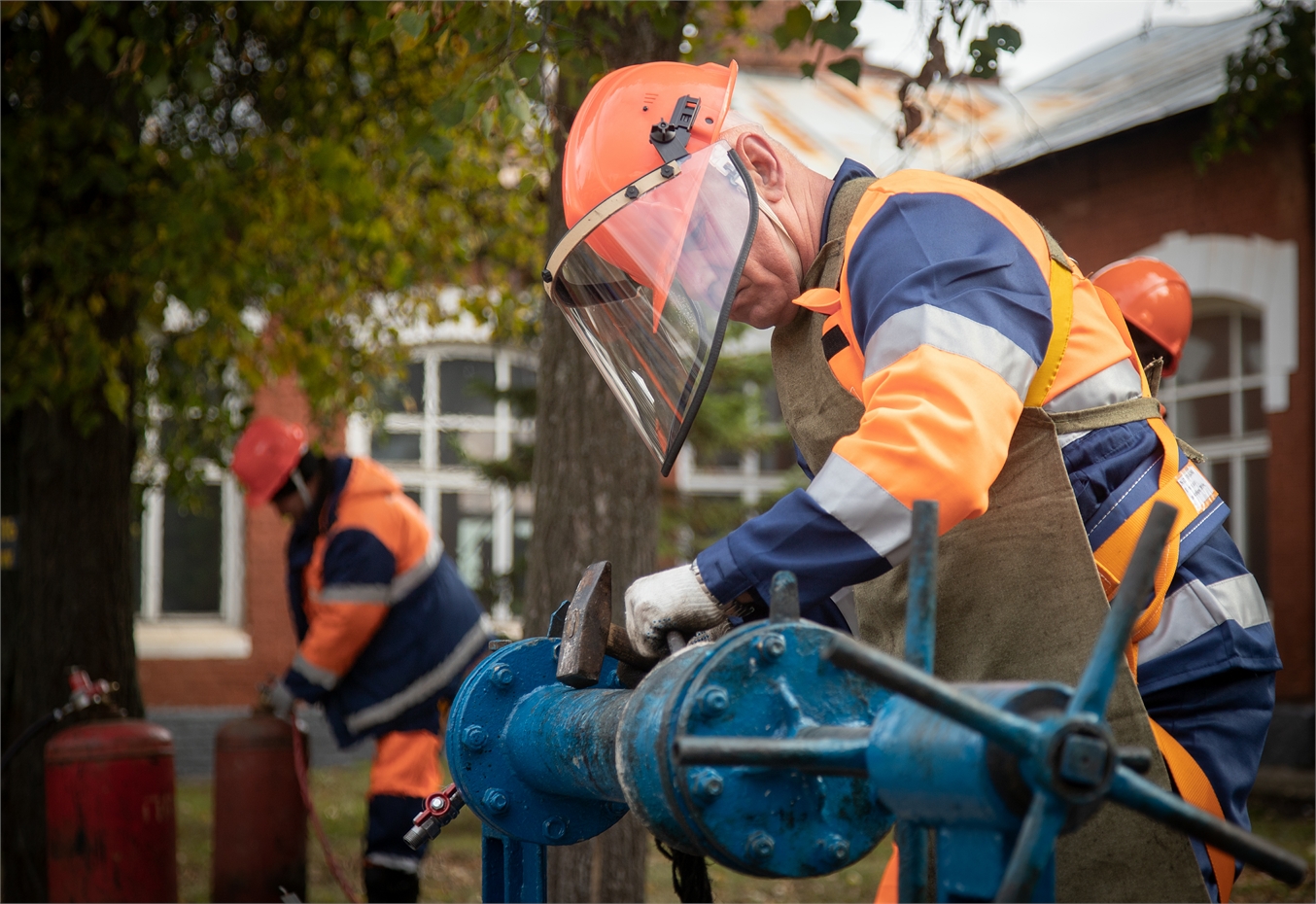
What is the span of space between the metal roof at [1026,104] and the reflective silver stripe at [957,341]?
405cm

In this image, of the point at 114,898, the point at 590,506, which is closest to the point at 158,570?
the point at 114,898

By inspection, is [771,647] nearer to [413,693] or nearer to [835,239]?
[835,239]

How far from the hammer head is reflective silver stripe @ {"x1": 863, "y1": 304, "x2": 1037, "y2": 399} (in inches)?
18.2

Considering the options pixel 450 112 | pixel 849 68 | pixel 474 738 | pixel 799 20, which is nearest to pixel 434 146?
pixel 450 112

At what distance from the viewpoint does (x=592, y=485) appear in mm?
4082

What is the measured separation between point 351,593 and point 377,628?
19cm

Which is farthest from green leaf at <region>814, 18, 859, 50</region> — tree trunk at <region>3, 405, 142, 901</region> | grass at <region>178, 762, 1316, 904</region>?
tree trunk at <region>3, 405, 142, 901</region>

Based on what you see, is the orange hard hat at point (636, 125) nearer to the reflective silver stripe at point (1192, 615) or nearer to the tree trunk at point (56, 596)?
the reflective silver stripe at point (1192, 615)

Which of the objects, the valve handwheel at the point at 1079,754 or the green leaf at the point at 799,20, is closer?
the valve handwheel at the point at 1079,754

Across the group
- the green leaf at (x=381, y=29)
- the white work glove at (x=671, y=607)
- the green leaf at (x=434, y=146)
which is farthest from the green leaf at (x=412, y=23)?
the white work glove at (x=671, y=607)

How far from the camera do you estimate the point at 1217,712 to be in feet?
6.27

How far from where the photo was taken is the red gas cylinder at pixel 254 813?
5.10 meters

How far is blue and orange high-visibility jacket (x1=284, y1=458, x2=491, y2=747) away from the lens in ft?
16.0

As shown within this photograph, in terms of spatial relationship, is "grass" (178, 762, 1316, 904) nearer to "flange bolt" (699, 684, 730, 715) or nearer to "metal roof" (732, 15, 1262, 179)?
"metal roof" (732, 15, 1262, 179)
